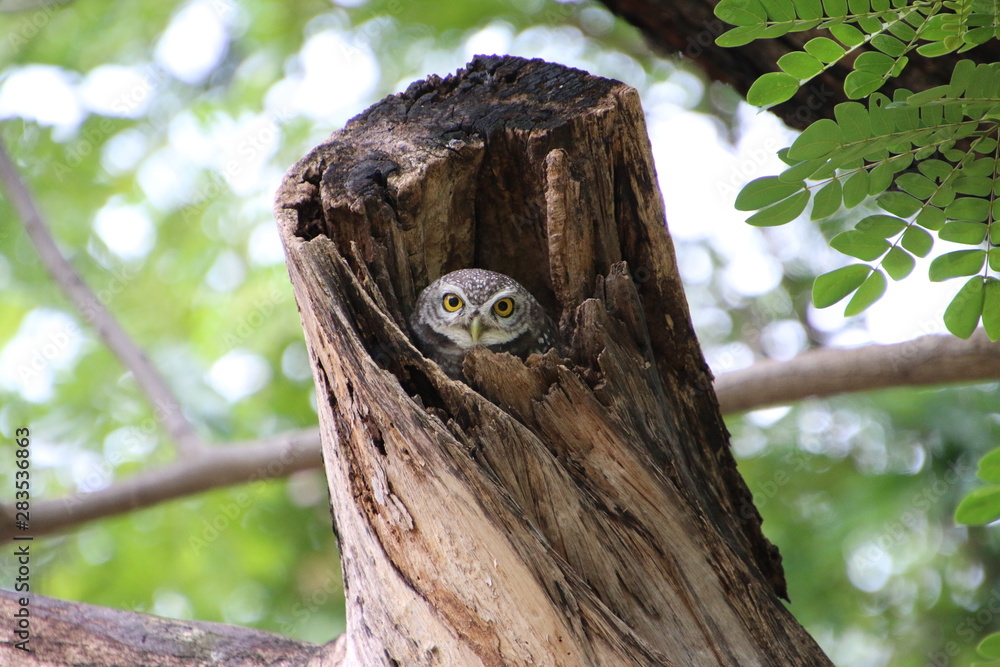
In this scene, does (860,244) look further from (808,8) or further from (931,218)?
(808,8)

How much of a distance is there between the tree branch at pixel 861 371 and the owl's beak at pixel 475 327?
54.3 inches

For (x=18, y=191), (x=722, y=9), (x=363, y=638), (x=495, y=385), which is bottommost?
(x=363, y=638)

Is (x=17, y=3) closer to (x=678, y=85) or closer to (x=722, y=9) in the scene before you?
(x=678, y=85)

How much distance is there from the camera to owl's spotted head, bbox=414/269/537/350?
325 cm

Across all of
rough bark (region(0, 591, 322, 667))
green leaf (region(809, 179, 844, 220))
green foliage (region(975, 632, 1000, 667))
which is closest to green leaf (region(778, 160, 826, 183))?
green leaf (region(809, 179, 844, 220))

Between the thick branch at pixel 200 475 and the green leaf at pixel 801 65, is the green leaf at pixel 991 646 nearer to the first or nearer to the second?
the green leaf at pixel 801 65

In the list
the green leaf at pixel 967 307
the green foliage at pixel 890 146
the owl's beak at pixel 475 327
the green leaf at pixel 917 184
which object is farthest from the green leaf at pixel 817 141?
the owl's beak at pixel 475 327

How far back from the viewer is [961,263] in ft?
6.72

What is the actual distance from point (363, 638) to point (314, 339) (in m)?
0.82

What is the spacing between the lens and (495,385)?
2.31m

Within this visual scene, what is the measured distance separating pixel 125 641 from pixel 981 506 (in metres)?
2.44

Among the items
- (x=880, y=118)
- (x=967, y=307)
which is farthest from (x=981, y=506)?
(x=880, y=118)

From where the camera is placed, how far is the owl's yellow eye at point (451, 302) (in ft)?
10.8

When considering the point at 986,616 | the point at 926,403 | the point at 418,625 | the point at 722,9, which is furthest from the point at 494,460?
the point at 986,616
